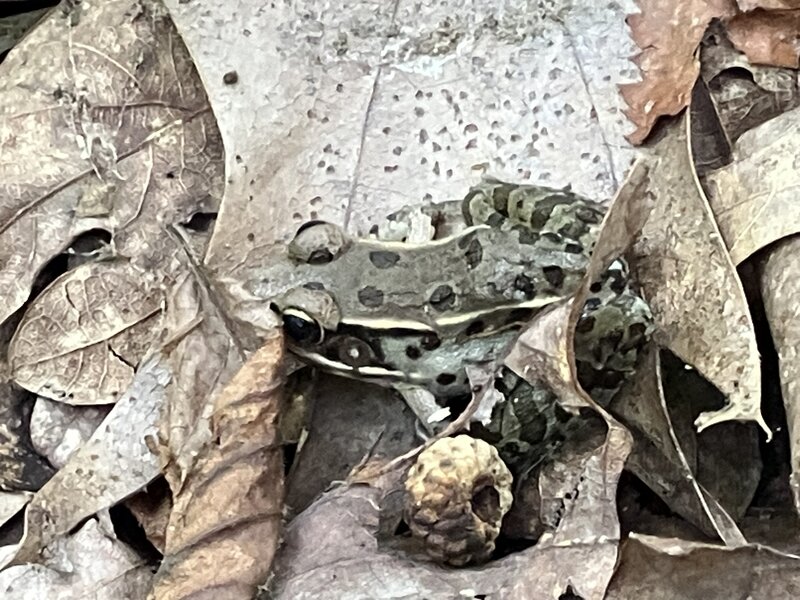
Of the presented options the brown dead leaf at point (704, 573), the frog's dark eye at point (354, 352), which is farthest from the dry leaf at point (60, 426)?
the brown dead leaf at point (704, 573)

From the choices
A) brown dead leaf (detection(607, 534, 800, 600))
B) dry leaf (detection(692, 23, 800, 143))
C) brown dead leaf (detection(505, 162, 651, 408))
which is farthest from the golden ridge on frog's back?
brown dead leaf (detection(607, 534, 800, 600))

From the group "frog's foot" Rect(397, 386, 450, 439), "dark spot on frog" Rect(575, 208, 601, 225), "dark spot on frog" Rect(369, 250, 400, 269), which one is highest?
"dark spot on frog" Rect(575, 208, 601, 225)

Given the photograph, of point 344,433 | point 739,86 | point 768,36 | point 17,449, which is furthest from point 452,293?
point 17,449

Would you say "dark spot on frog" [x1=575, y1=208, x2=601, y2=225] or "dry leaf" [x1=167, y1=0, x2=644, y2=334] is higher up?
"dry leaf" [x1=167, y1=0, x2=644, y2=334]

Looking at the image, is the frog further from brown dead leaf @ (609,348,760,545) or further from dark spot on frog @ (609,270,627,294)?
brown dead leaf @ (609,348,760,545)

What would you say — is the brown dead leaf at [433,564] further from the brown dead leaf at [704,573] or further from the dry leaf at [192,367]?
the dry leaf at [192,367]

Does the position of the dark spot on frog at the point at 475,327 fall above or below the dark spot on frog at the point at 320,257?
below
